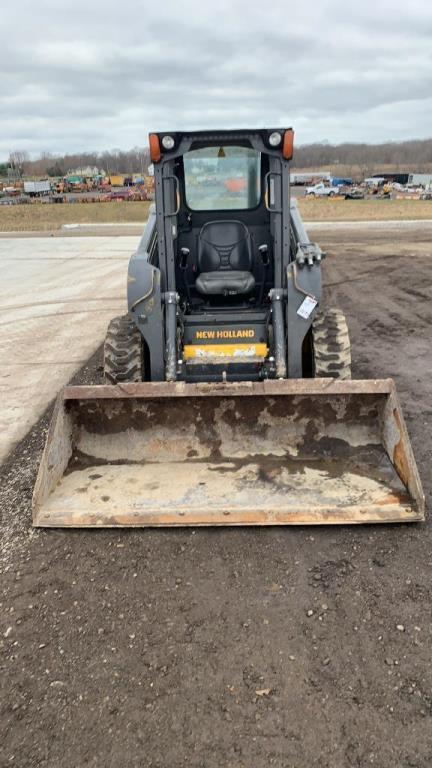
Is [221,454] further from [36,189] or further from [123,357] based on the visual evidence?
[36,189]

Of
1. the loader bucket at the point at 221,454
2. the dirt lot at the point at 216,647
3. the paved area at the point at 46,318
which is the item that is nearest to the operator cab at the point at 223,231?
the loader bucket at the point at 221,454

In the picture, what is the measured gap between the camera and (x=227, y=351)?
16.6 feet

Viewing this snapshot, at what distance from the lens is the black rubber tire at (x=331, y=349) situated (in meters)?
4.95

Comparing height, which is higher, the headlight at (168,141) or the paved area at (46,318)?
the headlight at (168,141)

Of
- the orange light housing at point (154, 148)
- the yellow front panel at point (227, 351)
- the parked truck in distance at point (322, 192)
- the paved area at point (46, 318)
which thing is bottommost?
the paved area at point (46, 318)

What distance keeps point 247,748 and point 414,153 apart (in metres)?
145

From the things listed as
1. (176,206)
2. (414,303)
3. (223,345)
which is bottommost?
(414,303)

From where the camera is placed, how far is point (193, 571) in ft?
10.9

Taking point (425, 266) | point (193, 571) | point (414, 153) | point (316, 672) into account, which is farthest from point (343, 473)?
point (414, 153)

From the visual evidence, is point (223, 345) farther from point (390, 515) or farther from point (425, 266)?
point (425, 266)

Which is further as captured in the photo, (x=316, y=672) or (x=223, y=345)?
(x=223, y=345)

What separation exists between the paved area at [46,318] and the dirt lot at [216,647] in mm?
2070

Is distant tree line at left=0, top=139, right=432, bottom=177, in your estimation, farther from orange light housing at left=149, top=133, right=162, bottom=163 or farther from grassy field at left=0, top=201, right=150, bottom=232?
orange light housing at left=149, top=133, right=162, bottom=163

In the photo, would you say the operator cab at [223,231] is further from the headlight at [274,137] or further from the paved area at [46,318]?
the paved area at [46,318]
